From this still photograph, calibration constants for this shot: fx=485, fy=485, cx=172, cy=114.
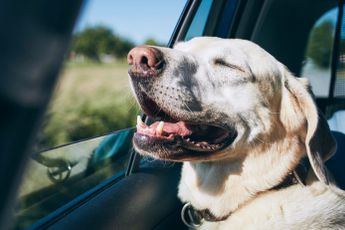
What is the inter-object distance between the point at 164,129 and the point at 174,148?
122 millimetres

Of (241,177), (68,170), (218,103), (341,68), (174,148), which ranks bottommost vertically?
(68,170)

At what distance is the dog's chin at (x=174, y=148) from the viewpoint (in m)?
2.54

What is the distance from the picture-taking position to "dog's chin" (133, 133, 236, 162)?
8.32 feet

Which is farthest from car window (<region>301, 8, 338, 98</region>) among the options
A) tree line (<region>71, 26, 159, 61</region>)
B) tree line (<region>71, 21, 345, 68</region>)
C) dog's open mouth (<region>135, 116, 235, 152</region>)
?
dog's open mouth (<region>135, 116, 235, 152</region>)

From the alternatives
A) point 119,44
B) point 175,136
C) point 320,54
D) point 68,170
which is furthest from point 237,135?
point 320,54

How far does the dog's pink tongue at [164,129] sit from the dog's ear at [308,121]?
2.02ft

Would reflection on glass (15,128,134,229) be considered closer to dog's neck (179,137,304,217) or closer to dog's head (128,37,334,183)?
dog's head (128,37,334,183)

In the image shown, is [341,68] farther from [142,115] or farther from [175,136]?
[175,136]

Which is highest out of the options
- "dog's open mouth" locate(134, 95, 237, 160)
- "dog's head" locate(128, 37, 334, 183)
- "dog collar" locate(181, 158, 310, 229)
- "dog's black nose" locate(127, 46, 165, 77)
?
"dog's black nose" locate(127, 46, 165, 77)

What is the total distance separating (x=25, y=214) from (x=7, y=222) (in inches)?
47.6

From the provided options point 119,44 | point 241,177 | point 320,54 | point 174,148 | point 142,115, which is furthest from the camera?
point 320,54

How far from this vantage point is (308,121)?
2.71 meters

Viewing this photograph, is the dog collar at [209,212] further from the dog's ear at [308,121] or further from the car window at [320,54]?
the car window at [320,54]

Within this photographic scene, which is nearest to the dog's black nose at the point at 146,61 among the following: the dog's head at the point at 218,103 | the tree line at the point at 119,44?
the dog's head at the point at 218,103
